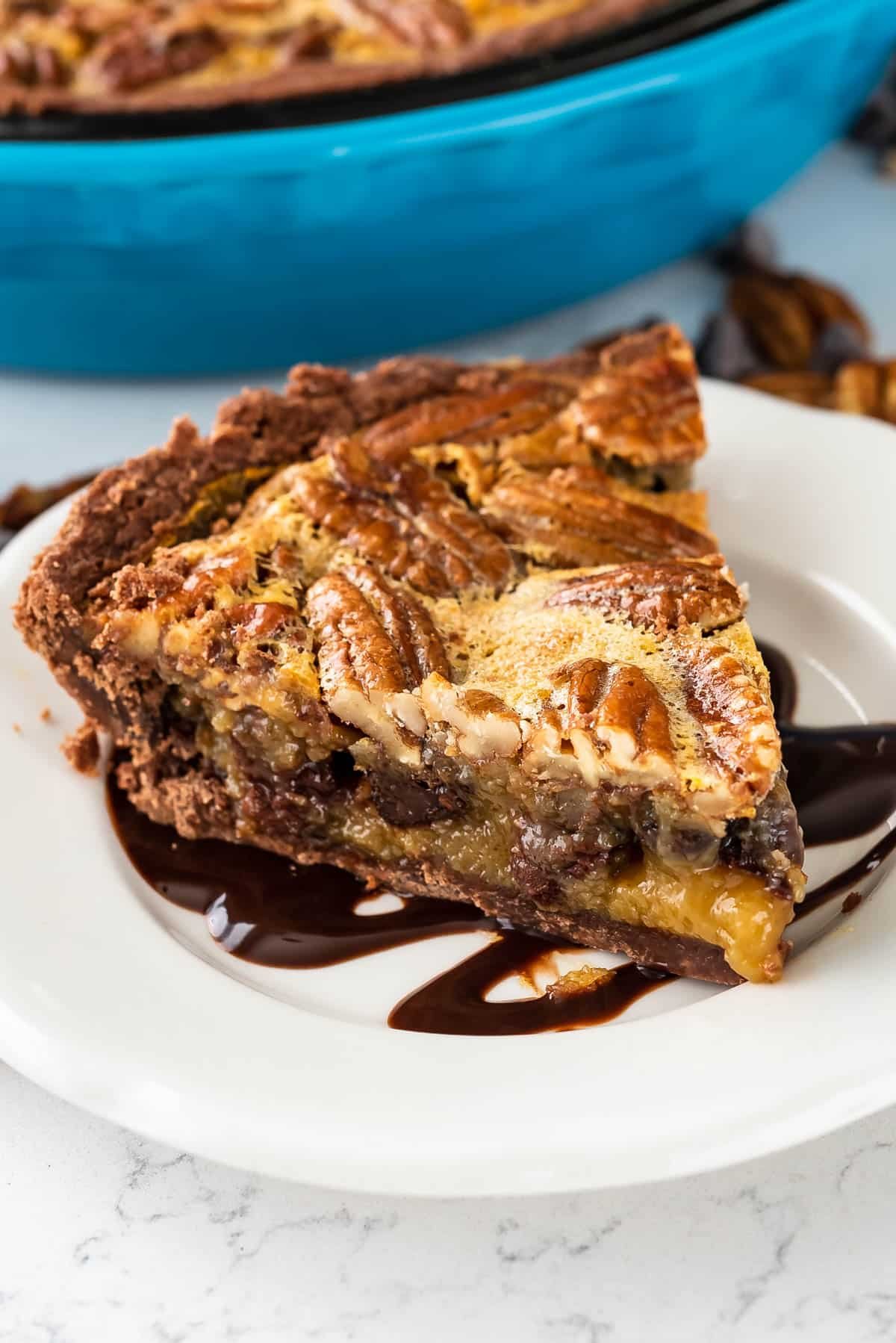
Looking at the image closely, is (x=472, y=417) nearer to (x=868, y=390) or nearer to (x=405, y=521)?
(x=405, y=521)

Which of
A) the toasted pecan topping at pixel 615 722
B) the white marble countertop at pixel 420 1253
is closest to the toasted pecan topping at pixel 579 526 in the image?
the toasted pecan topping at pixel 615 722

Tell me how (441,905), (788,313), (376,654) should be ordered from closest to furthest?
(376,654) < (441,905) < (788,313)

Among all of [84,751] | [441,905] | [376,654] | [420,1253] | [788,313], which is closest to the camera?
[420,1253]

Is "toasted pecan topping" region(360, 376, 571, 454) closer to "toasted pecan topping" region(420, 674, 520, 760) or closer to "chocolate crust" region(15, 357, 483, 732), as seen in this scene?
"chocolate crust" region(15, 357, 483, 732)

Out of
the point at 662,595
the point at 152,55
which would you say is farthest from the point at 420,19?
the point at 662,595

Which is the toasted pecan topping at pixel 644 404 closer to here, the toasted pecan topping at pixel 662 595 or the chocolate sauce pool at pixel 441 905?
the toasted pecan topping at pixel 662 595

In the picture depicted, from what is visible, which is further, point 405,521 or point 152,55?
point 152,55

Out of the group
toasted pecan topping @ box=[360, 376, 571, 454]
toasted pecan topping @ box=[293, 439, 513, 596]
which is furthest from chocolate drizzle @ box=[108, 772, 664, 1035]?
toasted pecan topping @ box=[360, 376, 571, 454]
